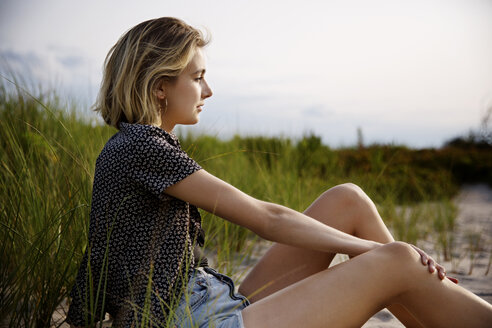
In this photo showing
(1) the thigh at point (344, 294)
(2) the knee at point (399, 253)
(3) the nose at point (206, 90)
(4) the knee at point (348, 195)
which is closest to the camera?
(1) the thigh at point (344, 294)

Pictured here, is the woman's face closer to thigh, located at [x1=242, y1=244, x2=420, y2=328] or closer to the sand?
thigh, located at [x1=242, y1=244, x2=420, y2=328]

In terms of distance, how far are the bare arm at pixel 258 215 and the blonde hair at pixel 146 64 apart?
0.38m

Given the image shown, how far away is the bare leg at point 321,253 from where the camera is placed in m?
1.89

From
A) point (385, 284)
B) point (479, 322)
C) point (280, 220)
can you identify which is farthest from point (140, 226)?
point (479, 322)

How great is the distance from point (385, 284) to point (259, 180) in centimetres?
240

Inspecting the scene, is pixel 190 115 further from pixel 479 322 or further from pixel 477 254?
pixel 477 254

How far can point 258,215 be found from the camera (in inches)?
59.2

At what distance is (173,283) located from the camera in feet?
5.07

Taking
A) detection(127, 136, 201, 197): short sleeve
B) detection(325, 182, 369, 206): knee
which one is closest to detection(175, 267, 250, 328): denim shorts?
detection(127, 136, 201, 197): short sleeve

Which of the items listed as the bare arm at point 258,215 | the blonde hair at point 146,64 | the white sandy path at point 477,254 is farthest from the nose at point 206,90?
the white sandy path at point 477,254

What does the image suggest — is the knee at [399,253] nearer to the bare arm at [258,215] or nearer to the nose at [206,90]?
the bare arm at [258,215]

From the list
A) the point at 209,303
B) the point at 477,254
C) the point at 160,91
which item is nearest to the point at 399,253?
the point at 209,303

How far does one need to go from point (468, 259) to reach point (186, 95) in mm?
3156

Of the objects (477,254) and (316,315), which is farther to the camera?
(477,254)
